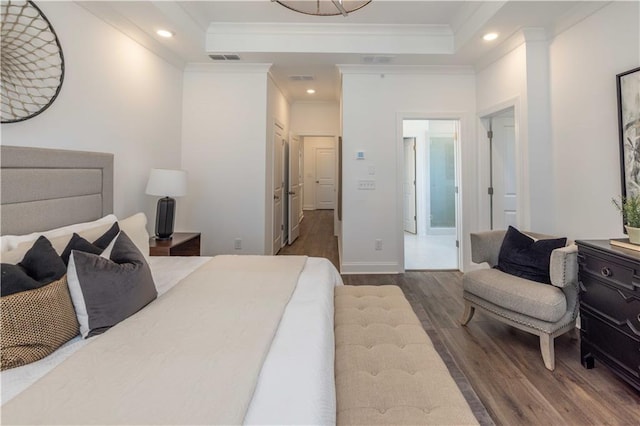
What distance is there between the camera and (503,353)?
7.09 ft

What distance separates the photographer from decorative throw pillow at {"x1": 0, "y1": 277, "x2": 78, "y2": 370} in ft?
3.32

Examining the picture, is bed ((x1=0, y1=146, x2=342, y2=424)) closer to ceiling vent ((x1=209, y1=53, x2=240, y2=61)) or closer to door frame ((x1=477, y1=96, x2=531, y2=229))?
ceiling vent ((x1=209, y1=53, x2=240, y2=61))

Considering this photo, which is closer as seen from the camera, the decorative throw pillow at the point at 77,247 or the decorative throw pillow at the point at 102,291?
the decorative throw pillow at the point at 102,291

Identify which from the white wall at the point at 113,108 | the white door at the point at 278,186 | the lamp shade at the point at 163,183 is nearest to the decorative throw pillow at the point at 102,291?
the white wall at the point at 113,108

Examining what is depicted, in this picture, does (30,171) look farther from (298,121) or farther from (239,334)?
(298,121)

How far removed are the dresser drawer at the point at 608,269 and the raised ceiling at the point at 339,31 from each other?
2045 mm

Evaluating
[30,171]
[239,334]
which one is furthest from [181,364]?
[30,171]

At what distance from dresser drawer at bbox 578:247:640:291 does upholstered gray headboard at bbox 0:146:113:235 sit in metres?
3.37

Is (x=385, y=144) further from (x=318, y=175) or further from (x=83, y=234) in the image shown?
(x=318, y=175)

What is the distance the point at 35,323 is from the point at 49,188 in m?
1.22

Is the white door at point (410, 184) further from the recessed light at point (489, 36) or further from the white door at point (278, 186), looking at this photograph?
the recessed light at point (489, 36)

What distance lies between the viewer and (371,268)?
4070mm

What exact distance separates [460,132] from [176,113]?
11.9ft

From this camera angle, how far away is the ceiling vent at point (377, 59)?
362 cm
